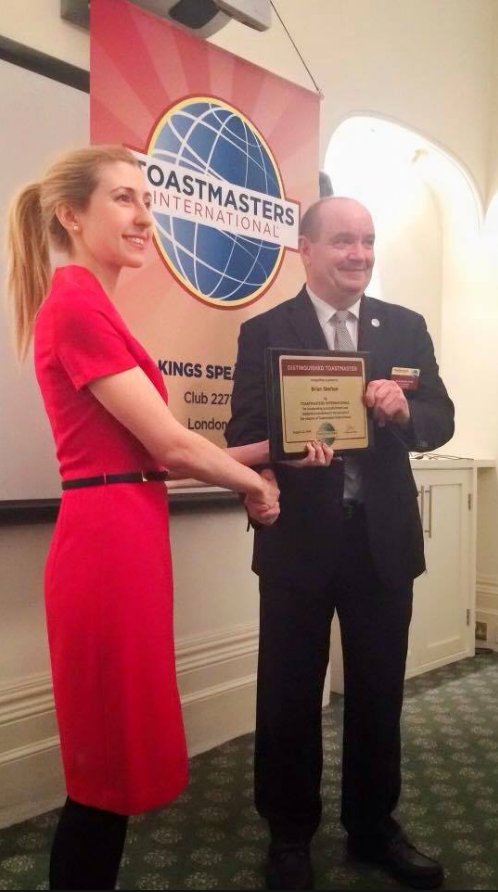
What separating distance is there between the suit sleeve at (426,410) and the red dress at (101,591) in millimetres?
645

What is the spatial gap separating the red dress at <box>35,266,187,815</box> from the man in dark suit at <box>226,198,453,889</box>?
424mm

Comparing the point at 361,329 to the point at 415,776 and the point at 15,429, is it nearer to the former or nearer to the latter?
the point at 15,429

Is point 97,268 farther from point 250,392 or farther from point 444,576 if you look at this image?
point 444,576

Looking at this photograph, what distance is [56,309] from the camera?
44.9 inches

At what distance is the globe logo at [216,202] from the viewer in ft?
6.46

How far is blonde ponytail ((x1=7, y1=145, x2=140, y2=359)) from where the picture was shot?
1291 millimetres

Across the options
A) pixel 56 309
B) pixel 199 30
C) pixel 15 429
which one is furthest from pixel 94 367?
pixel 199 30

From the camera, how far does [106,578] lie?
115 centimetres

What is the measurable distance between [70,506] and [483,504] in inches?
118

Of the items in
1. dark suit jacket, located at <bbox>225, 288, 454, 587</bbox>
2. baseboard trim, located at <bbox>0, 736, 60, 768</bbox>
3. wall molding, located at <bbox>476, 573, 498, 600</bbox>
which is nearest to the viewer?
dark suit jacket, located at <bbox>225, 288, 454, 587</bbox>

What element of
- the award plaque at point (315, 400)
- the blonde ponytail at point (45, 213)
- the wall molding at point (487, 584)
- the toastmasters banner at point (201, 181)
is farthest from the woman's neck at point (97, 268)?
the wall molding at point (487, 584)

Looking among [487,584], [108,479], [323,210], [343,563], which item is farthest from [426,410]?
[487,584]

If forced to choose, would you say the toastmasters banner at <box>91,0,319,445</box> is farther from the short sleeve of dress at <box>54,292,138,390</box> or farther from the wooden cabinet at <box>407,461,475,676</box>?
the wooden cabinet at <box>407,461,475,676</box>

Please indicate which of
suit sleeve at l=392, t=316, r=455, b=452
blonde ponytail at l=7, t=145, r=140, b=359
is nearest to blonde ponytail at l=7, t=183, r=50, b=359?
blonde ponytail at l=7, t=145, r=140, b=359
